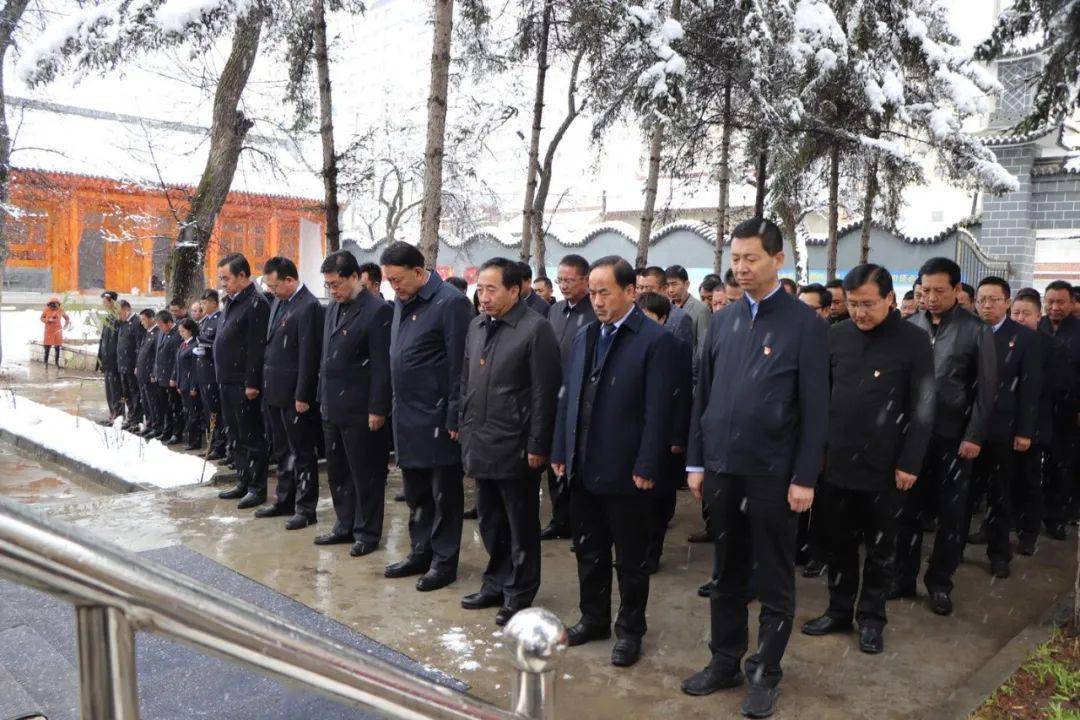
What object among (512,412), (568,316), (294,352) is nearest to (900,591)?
(512,412)

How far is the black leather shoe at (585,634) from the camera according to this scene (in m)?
4.42

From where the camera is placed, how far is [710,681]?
3.89 m

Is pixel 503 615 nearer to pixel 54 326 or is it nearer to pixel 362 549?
pixel 362 549

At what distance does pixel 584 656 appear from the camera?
4.28m

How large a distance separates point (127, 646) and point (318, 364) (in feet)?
17.7

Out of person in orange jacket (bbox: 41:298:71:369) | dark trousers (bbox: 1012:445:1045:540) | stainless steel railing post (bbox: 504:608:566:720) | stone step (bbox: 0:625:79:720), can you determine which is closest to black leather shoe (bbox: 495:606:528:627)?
stone step (bbox: 0:625:79:720)

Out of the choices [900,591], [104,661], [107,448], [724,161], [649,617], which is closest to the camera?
[104,661]

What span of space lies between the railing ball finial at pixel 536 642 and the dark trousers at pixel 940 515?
3.92m

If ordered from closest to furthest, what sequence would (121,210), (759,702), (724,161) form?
(759,702), (724,161), (121,210)

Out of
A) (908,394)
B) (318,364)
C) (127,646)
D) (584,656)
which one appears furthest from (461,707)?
(318,364)

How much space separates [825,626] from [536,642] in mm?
3452

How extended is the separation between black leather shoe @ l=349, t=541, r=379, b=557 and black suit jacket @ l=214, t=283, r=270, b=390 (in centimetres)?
195

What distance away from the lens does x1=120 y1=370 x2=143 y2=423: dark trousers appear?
11883 mm

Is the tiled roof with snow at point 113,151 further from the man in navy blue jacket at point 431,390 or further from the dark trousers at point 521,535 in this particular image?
the dark trousers at point 521,535
